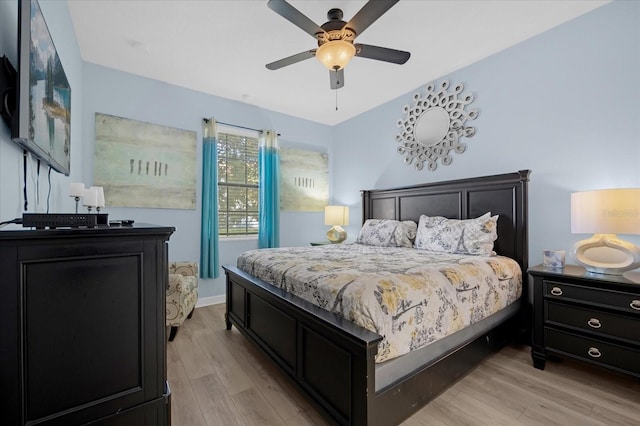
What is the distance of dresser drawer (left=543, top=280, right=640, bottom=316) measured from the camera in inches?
70.1

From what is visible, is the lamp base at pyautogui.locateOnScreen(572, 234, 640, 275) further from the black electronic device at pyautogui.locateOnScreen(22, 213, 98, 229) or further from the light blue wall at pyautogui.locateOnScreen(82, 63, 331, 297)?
the light blue wall at pyautogui.locateOnScreen(82, 63, 331, 297)

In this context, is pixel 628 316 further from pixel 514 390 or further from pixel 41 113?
pixel 41 113

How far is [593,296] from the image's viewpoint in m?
1.92

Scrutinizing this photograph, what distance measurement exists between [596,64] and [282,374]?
3.49m

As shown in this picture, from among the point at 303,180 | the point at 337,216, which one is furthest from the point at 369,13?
the point at 303,180

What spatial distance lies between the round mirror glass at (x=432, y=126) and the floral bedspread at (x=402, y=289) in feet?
5.35

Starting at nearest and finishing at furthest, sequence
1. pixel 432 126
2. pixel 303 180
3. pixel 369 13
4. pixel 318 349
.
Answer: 1. pixel 318 349
2. pixel 369 13
3. pixel 432 126
4. pixel 303 180

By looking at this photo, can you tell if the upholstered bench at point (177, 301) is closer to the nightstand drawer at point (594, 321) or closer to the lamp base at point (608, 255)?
the nightstand drawer at point (594, 321)

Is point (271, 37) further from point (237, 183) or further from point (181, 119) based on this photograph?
point (237, 183)

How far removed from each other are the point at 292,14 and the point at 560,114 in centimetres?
245

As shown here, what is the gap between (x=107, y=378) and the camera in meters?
1.07

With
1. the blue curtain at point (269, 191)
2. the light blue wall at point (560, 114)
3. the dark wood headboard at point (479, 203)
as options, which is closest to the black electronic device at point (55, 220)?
the blue curtain at point (269, 191)

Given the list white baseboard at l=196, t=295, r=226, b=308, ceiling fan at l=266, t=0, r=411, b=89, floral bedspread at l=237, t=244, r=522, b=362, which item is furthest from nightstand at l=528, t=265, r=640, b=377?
white baseboard at l=196, t=295, r=226, b=308

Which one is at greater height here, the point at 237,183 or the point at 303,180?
the point at 303,180
